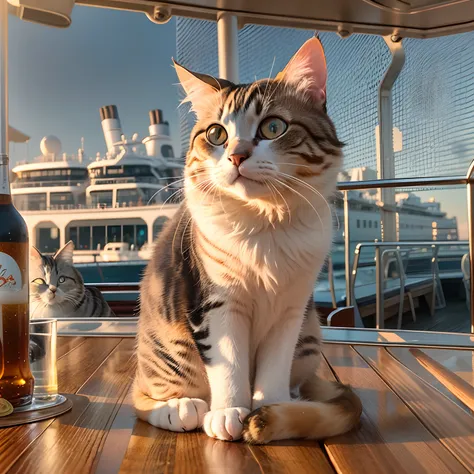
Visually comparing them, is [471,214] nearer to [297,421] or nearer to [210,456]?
[297,421]

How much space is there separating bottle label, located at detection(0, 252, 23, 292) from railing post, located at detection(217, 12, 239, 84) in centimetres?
240

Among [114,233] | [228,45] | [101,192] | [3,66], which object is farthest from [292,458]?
[101,192]

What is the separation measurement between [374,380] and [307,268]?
0.48m

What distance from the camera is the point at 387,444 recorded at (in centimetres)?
82

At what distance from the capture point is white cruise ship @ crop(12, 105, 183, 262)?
217 inches

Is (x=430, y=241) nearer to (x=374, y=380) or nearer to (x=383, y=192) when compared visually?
(x=383, y=192)

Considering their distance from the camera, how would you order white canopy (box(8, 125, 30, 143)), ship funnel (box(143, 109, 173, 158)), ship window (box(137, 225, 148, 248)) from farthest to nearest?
1. ship funnel (box(143, 109, 173, 158))
2. ship window (box(137, 225, 148, 248))
3. white canopy (box(8, 125, 30, 143))

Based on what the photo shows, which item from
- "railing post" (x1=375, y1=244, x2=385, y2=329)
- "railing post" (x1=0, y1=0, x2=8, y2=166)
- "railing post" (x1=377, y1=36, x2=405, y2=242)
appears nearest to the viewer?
"railing post" (x1=0, y1=0, x2=8, y2=166)

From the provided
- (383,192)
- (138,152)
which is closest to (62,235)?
(138,152)

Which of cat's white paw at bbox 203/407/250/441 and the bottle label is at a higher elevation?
the bottle label

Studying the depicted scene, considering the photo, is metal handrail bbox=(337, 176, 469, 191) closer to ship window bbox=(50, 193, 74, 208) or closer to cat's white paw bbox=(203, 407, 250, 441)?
cat's white paw bbox=(203, 407, 250, 441)

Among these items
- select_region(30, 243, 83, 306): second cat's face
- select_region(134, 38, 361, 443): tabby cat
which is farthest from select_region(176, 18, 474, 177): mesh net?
select_region(134, 38, 361, 443): tabby cat

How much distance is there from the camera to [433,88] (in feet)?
11.6

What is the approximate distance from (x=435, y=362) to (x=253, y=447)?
Result: 2.53 feet
